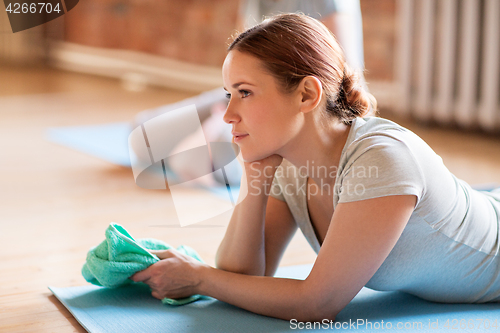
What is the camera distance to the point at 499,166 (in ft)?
8.84

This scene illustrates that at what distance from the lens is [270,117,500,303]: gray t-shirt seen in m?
1.03

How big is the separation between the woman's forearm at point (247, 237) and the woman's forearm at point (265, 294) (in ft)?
0.23

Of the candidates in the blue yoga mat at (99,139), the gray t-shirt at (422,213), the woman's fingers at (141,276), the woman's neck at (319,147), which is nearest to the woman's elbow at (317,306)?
the gray t-shirt at (422,213)

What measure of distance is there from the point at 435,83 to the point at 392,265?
261 centimetres

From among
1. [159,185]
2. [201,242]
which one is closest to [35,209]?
[159,185]

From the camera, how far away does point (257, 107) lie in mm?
1105

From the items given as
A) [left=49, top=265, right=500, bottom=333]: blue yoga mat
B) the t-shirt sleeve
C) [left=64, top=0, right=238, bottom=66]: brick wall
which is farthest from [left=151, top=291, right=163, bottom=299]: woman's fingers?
[left=64, top=0, right=238, bottom=66]: brick wall

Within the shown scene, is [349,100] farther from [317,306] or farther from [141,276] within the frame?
[141,276]

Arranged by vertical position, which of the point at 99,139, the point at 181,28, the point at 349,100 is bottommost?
the point at 99,139

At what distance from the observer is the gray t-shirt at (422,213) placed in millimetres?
1033

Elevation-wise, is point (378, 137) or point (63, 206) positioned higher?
point (378, 137)

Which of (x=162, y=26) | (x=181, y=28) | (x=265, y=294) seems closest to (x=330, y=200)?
(x=265, y=294)

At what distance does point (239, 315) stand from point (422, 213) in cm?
40

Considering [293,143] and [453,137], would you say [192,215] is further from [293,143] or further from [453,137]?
[453,137]
